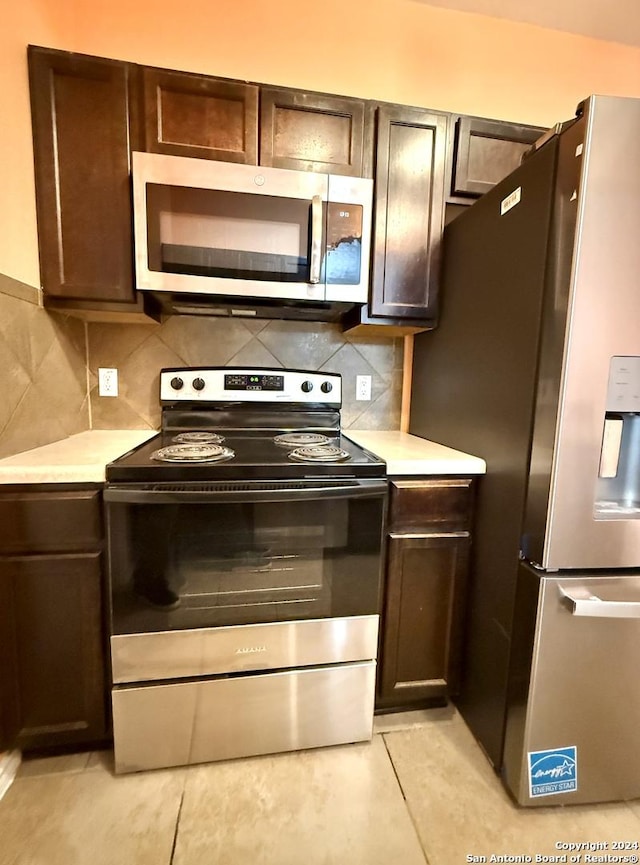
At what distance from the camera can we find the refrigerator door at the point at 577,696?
1079 mm

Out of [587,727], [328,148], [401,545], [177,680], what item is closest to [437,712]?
[587,727]

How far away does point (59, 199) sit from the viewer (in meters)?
1.33

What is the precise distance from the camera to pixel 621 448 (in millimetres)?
1103

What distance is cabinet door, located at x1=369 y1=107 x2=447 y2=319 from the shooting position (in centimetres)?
146

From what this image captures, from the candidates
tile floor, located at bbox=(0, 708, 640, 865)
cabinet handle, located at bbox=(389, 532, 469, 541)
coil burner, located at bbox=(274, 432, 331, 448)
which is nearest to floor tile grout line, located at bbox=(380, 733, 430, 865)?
tile floor, located at bbox=(0, 708, 640, 865)

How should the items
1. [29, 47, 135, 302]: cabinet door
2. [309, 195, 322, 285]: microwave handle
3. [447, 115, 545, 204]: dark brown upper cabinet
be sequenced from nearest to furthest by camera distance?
[29, 47, 135, 302]: cabinet door, [309, 195, 322, 285]: microwave handle, [447, 115, 545, 204]: dark brown upper cabinet

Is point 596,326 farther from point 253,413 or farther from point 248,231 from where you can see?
point 253,413

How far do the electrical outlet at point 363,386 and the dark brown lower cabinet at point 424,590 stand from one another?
2.23 ft

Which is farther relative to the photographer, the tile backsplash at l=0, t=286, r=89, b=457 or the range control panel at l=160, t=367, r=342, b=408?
the range control panel at l=160, t=367, r=342, b=408

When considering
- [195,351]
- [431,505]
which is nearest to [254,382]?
[195,351]

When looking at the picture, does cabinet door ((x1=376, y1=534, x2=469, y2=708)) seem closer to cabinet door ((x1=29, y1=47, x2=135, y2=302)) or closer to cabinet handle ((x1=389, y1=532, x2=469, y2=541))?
cabinet handle ((x1=389, y1=532, x2=469, y2=541))

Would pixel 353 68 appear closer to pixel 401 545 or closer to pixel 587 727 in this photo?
pixel 401 545

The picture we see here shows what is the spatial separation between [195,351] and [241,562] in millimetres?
934

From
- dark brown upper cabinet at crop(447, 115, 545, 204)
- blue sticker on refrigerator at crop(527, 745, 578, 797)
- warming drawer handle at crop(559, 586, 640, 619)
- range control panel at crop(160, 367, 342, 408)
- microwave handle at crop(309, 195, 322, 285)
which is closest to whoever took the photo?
warming drawer handle at crop(559, 586, 640, 619)
